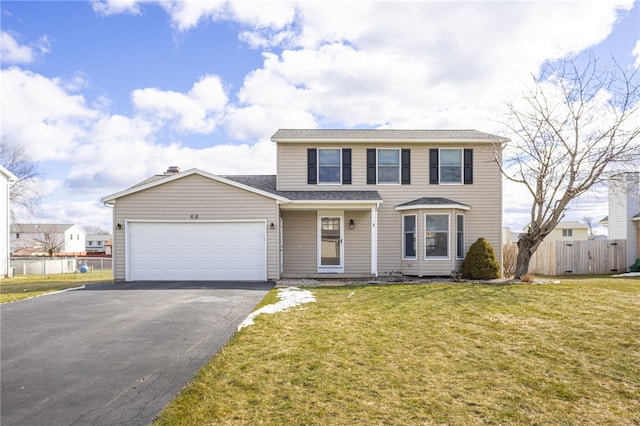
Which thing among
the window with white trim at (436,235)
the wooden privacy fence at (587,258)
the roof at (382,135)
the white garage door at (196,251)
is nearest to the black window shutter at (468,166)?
the roof at (382,135)

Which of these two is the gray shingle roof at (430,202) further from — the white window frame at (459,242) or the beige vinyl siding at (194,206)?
the beige vinyl siding at (194,206)

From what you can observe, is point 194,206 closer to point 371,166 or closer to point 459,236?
point 371,166

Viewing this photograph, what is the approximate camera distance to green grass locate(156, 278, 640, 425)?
3721mm

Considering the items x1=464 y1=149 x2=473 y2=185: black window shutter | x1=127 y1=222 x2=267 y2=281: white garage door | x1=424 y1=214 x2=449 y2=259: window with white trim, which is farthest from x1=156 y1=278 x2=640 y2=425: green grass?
x1=464 y1=149 x2=473 y2=185: black window shutter

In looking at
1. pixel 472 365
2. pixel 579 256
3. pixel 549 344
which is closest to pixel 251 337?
pixel 472 365

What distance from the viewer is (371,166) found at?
15586 millimetres

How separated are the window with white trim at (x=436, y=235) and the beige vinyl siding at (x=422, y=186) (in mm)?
1176

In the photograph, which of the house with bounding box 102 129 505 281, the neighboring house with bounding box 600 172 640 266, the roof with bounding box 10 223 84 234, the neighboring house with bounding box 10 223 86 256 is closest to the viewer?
the house with bounding box 102 129 505 281

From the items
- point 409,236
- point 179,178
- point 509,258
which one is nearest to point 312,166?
point 409,236

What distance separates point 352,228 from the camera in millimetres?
15344

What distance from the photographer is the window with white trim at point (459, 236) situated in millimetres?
14820

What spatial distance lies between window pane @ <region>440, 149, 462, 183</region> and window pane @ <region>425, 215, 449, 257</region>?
192 cm

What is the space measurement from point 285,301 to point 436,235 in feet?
24.5

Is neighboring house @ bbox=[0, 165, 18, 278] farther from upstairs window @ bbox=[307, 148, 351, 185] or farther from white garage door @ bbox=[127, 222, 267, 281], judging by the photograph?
upstairs window @ bbox=[307, 148, 351, 185]
